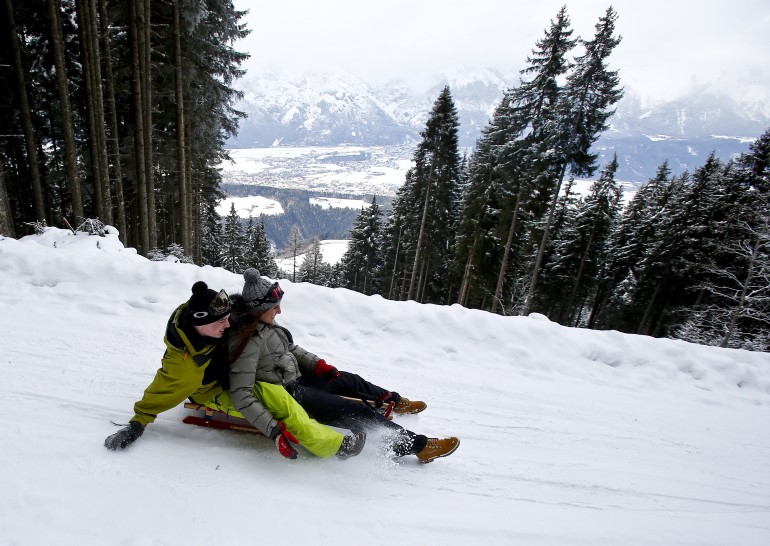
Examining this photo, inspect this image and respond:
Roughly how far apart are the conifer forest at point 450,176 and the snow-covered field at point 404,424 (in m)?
A: 5.23

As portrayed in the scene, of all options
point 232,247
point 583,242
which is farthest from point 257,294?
point 232,247

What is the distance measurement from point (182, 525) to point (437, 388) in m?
3.44

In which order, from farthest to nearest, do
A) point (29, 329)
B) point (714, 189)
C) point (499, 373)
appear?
point (714, 189)
point (499, 373)
point (29, 329)

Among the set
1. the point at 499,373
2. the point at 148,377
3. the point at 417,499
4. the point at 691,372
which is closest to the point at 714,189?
the point at 691,372

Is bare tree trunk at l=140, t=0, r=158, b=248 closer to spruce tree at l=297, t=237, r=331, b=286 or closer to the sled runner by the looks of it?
the sled runner

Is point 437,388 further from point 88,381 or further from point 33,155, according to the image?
point 33,155

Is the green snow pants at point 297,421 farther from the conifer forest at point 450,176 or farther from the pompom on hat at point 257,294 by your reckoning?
the conifer forest at point 450,176

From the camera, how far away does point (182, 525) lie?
2.65 metres

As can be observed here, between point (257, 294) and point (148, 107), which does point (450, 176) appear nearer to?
point (148, 107)

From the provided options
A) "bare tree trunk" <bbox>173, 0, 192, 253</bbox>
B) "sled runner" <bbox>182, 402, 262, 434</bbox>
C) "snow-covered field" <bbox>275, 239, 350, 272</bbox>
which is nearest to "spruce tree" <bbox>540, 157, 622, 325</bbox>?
"bare tree trunk" <bbox>173, 0, 192, 253</bbox>

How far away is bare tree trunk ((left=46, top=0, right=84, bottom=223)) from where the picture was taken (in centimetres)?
934

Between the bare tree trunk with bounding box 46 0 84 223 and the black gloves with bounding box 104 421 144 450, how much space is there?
10.1 metres

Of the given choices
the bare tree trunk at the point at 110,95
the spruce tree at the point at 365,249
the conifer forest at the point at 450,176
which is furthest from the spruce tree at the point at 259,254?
the bare tree trunk at the point at 110,95

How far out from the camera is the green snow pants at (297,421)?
320 cm
